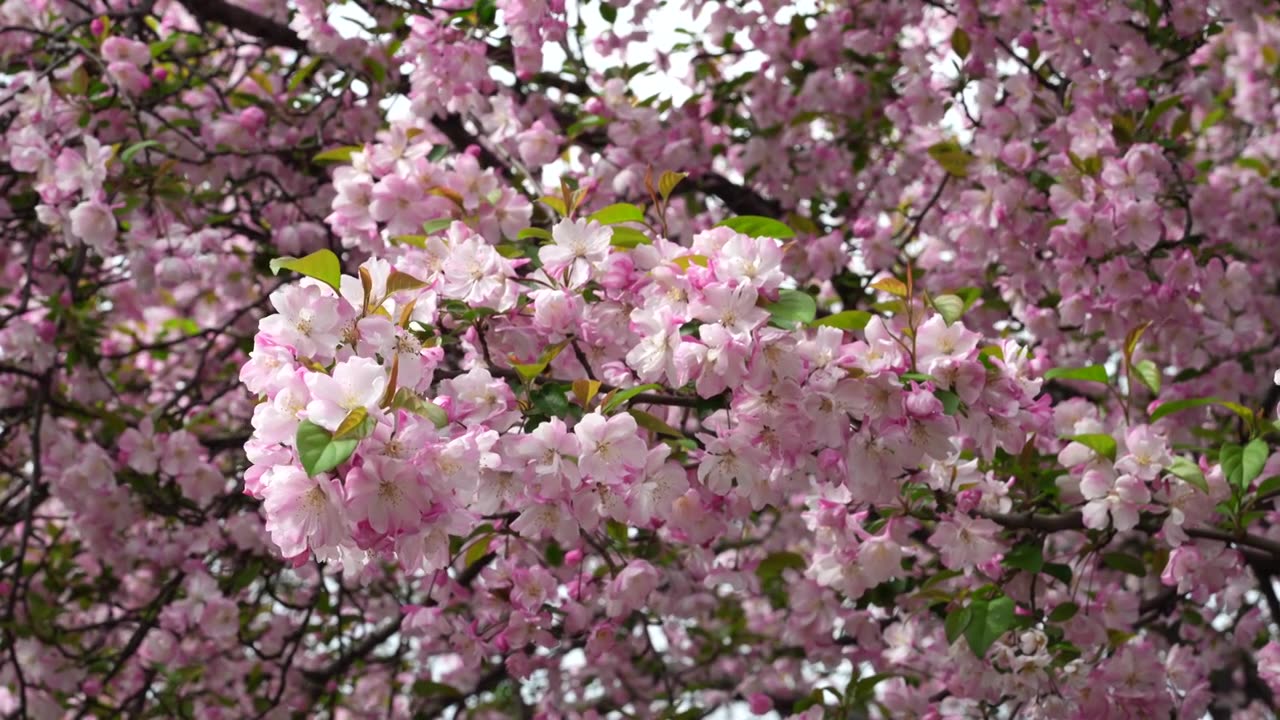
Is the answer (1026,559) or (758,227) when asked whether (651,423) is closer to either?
(758,227)

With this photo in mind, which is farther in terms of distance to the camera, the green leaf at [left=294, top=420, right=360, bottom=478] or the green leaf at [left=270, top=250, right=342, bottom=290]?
the green leaf at [left=270, top=250, right=342, bottom=290]

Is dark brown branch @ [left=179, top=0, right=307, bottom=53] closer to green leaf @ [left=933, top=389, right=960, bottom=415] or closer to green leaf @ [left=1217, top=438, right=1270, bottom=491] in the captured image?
green leaf @ [left=933, top=389, right=960, bottom=415]

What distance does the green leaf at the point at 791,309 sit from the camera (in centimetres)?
136

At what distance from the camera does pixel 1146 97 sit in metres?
2.87

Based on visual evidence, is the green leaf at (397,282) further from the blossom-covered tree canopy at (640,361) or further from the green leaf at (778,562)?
the green leaf at (778,562)

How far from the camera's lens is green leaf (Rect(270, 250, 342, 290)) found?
1282mm

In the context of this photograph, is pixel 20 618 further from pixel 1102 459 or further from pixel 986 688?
pixel 1102 459

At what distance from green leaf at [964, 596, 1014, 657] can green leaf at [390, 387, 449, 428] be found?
940mm

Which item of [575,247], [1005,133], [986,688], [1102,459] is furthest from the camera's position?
[1005,133]

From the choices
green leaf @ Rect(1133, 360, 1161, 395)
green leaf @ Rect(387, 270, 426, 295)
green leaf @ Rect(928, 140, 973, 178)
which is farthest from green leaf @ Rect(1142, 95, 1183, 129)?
green leaf @ Rect(387, 270, 426, 295)

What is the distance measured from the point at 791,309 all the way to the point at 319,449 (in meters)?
0.58

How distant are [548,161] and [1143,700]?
1.57 m

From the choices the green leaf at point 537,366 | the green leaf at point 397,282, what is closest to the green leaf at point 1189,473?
the green leaf at point 537,366

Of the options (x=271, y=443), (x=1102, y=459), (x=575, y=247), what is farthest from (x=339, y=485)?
(x=1102, y=459)
